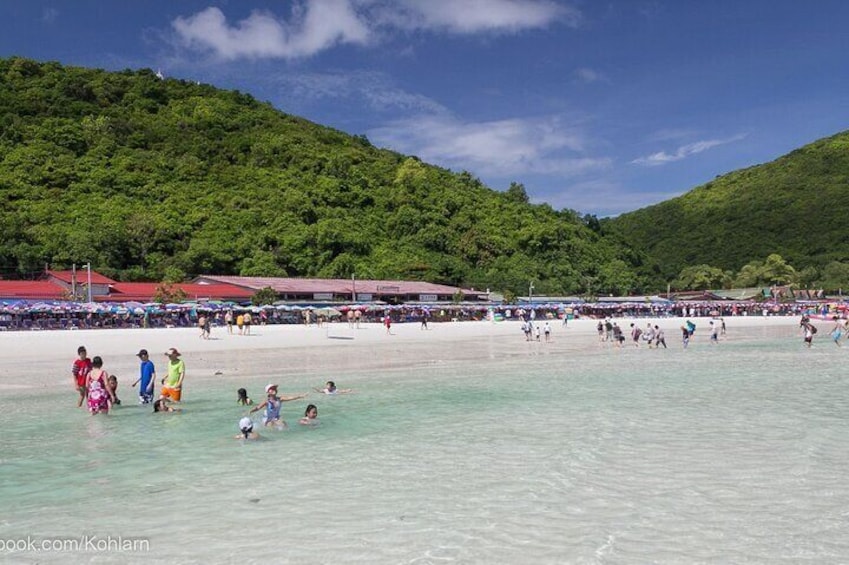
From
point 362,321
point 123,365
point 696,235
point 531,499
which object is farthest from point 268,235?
point 696,235

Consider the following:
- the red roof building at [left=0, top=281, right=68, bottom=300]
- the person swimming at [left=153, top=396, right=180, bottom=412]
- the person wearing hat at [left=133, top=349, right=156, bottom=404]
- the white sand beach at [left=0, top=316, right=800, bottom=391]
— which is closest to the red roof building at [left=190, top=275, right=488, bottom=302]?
the red roof building at [left=0, top=281, right=68, bottom=300]

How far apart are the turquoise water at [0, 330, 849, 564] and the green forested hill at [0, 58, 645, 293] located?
48483 millimetres

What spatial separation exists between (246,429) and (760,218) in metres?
122

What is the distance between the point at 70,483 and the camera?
7.89 m

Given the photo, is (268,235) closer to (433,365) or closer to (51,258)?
(51,258)

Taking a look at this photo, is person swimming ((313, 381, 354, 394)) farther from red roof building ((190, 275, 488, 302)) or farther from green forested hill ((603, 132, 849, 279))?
green forested hill ((603, 132, 849, 279))

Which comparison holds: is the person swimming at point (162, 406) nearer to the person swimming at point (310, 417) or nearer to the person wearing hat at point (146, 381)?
the person wearing hat at point (146, 381)

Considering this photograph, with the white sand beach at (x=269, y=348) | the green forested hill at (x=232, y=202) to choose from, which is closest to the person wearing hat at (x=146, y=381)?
the white sand beach at (x=269, y=348)

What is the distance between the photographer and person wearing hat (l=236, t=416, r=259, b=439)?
1023 cm

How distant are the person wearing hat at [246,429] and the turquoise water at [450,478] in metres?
0.21

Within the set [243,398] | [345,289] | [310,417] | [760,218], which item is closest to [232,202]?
[345,289]

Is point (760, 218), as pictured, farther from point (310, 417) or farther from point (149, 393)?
point (149, 393)

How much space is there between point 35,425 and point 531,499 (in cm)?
873

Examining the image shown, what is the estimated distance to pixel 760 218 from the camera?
380ft
